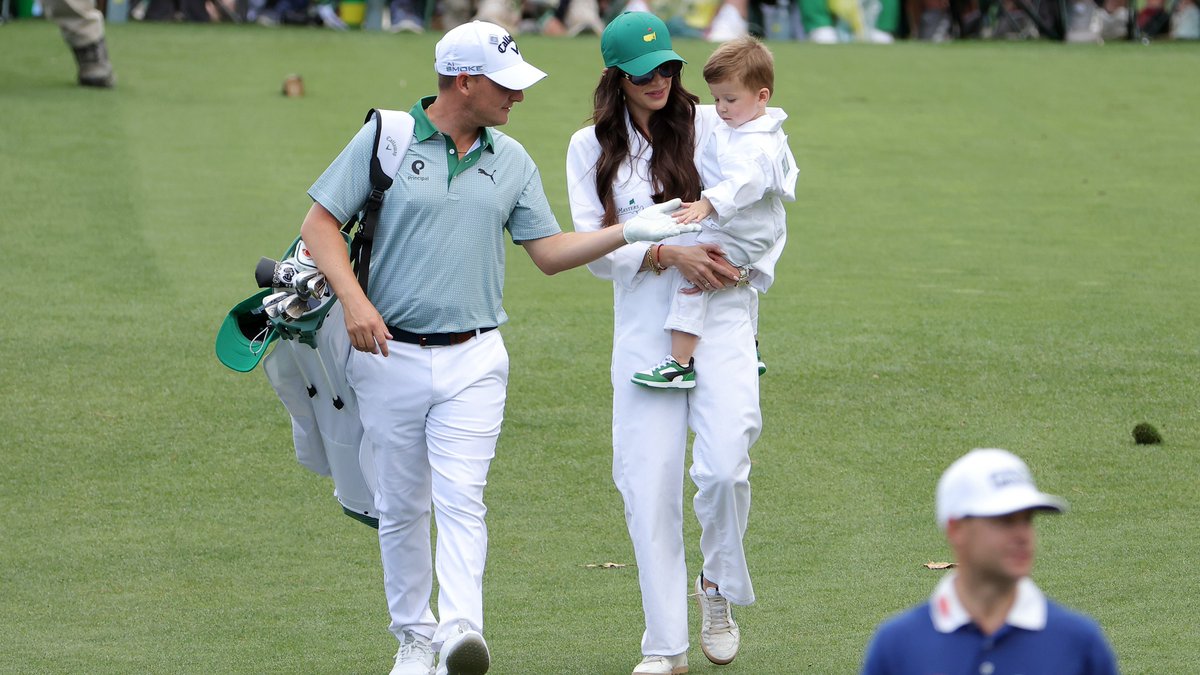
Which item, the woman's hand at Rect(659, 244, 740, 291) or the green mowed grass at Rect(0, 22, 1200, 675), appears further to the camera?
the green mowed grass at Rect(0, 22, 1200, 675)

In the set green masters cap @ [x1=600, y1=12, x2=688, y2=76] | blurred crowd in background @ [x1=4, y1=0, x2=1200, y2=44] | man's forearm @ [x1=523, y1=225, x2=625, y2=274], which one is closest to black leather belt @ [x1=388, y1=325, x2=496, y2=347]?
man's forearm @ [x1=523, y1=225, x2=625, y2=274]

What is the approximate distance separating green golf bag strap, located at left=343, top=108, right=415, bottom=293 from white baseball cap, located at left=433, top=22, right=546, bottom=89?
237 mm

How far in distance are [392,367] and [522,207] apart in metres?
0.76

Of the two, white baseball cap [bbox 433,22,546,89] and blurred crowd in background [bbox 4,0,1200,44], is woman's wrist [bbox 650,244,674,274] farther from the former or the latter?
blurred crowd in background [bbox 4,0,1200,44]

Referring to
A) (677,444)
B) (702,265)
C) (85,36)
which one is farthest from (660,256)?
(85,36)

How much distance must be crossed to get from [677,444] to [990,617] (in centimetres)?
278

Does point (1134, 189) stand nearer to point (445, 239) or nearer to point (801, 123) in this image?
point (801, 123)

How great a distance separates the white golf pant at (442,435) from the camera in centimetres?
576

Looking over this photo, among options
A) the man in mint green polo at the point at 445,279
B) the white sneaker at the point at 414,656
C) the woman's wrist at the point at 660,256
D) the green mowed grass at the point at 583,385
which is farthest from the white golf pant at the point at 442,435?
the green mowed grass at the point at 583,385

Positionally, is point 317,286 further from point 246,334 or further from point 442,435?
point 442,435

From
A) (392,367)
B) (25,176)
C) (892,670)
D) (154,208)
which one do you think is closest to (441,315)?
(392,367)

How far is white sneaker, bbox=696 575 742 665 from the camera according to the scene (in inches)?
251

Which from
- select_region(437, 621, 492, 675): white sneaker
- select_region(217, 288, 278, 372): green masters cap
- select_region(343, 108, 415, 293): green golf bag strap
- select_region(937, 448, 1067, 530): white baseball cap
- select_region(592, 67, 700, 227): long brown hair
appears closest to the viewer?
select_region(937, 448, 1067, 530): white baseball cap

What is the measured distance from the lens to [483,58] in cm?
575
